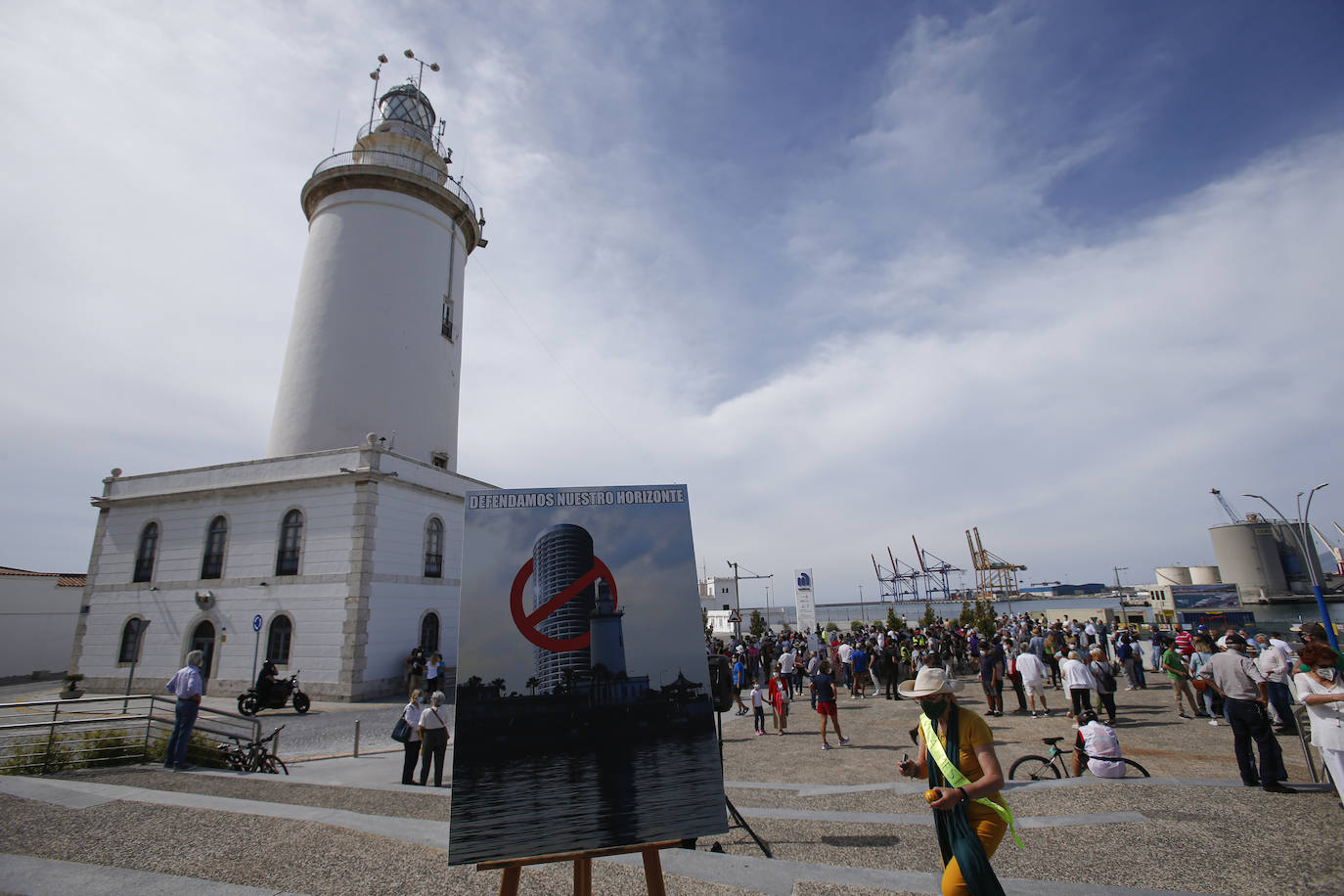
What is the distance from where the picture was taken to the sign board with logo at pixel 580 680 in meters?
3.54

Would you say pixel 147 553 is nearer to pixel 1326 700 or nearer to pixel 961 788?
pixel 961 788

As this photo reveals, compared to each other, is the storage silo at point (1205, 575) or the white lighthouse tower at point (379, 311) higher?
the white lighthouse tower at point (379, 311)

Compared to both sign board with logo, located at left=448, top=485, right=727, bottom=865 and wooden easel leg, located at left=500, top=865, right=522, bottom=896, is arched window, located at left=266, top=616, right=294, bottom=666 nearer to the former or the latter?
sign board with logo, located at left=448, top=485, right=727, bottom=865

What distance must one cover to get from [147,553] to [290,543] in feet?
22.2

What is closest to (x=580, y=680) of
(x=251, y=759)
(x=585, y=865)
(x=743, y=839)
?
(x=585, y=865)

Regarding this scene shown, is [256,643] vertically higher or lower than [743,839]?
higher

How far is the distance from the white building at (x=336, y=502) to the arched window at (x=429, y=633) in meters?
0.07

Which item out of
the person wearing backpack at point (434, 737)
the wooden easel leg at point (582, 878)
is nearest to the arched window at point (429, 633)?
the person wearing backpack at point (434, 737)

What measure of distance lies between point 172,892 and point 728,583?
117 feet

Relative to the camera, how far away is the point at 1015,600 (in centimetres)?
15725

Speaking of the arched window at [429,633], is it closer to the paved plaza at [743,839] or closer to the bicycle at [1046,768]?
the paved plaza at [743,839]

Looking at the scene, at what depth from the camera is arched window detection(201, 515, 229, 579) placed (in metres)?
20.0

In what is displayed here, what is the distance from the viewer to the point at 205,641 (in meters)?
19.3

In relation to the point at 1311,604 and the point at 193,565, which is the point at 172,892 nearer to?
the point at 193,565
